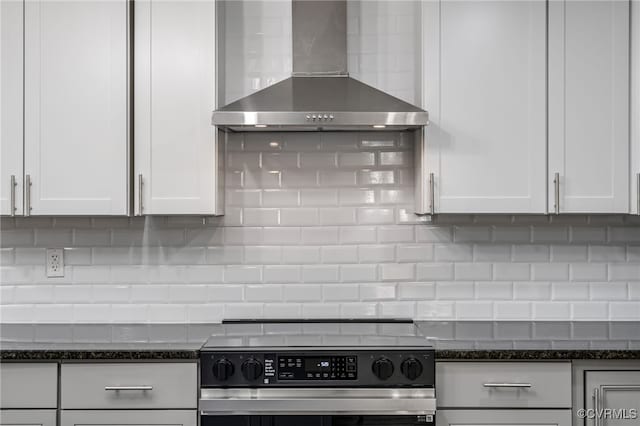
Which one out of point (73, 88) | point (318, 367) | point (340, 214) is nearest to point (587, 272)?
point (340, 214)

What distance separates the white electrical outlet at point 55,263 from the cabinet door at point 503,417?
1865mm

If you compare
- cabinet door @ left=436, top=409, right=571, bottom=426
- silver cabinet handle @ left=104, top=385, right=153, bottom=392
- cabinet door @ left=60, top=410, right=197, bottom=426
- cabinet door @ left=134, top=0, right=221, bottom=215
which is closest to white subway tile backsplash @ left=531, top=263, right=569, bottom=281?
cabinet door @ left=436, top=409, right=571, bottom=426

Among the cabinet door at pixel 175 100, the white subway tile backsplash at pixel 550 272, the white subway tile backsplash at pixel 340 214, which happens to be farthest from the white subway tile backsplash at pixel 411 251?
the cabinet door at pixel 175 100

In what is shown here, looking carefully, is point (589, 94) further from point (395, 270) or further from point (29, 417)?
point (29, 417)

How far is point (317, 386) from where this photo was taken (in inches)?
94.0

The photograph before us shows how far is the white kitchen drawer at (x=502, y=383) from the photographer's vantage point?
2.45 metres

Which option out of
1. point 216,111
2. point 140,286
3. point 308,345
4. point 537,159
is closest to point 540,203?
point 537,159

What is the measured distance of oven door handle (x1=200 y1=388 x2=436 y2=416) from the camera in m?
2.37

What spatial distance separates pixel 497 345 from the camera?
2.53 metres

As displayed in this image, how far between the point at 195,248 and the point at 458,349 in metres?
1.34

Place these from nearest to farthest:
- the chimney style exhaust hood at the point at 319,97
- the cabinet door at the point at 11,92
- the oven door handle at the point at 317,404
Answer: the oven door handle at the point at 317,404 → the chimney style exhaust hood at the point at 319,97 → the cabinet door at the point at 11,92

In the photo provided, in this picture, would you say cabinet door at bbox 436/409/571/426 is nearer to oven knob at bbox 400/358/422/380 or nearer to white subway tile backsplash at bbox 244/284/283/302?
oven knob at bbox 400/358/422/380

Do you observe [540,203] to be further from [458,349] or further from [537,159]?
[458,349]

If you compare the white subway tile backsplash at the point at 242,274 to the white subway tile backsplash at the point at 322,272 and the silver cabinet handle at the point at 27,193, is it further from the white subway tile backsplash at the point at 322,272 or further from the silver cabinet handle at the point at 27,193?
the silver cabinet handle at the point at 27,193
